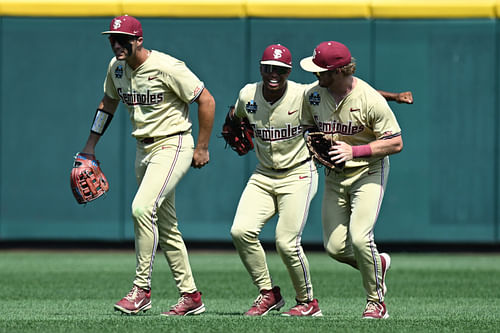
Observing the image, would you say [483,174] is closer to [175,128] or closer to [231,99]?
[231,99]

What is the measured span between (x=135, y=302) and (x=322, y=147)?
70.1 inches

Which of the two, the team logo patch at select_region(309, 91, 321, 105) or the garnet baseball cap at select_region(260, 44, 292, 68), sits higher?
the garnet baseball cap at select_region(260, 44, 292, 68)

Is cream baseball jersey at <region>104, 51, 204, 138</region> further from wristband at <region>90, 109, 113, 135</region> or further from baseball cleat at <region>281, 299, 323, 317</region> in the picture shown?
baseball cleat at <region>281, 299, 323, 317</region>

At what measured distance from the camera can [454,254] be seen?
46.2 feet

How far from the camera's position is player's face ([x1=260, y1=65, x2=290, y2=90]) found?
757 centimetres

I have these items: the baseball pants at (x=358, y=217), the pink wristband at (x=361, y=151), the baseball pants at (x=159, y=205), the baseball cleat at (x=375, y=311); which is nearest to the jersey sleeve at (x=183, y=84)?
the baseball pants at (x=159, y=205)

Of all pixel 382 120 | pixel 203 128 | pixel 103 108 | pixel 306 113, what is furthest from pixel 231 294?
pixel 382 120

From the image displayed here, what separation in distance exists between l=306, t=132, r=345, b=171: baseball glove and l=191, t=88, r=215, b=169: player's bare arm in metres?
0.80

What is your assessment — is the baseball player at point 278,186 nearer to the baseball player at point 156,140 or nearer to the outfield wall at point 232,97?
the baseball player at point 156,140

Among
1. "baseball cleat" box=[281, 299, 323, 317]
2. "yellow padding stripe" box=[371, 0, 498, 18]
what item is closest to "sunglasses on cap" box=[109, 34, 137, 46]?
"baseball cleat" box=[281, 299, 323, 317]

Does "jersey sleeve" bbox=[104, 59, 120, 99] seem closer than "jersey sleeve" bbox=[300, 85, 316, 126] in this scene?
No

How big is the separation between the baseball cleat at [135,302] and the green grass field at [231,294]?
104 millimetres

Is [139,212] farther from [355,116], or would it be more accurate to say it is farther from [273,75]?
[355,116]

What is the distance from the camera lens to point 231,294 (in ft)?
31.6
